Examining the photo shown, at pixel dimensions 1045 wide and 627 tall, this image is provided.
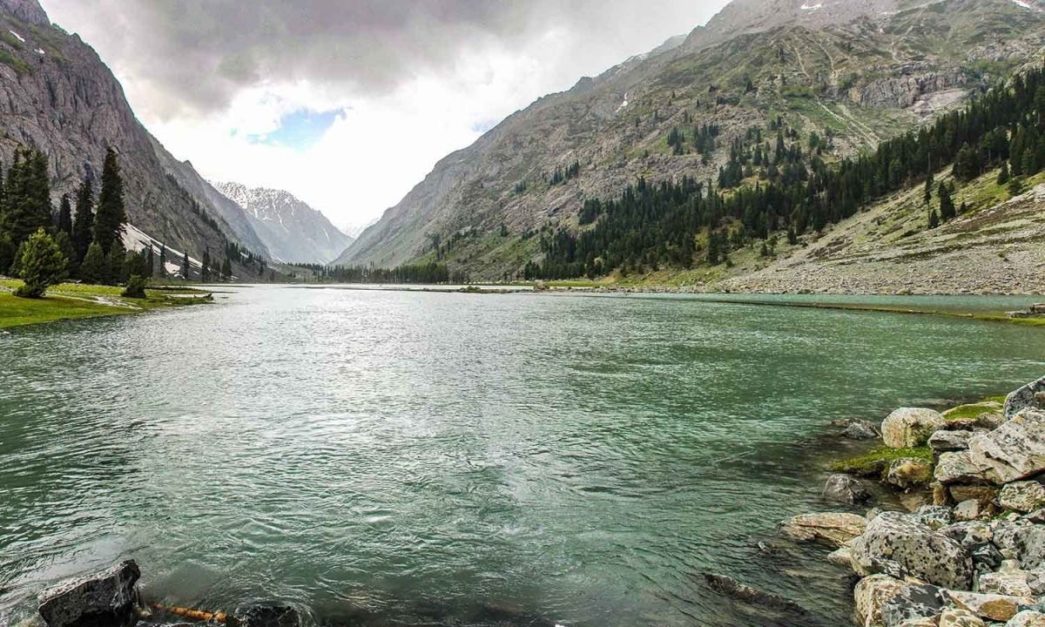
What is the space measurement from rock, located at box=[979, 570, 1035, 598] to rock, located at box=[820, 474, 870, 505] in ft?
21.4

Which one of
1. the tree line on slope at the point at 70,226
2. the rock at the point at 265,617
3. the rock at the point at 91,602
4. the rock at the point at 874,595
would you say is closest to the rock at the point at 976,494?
the rock at the point at 874,595

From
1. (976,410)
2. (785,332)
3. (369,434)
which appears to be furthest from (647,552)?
(785,332)

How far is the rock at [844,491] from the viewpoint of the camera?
18203 mm

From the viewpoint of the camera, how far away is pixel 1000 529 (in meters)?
13.4

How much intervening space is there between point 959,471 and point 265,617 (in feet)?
62.2

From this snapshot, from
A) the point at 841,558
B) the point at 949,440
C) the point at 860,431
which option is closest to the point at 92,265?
the point at 860,431

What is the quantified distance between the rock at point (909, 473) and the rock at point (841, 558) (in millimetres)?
6511

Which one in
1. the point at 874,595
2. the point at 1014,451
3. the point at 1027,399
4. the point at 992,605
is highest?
the point at 1027,399

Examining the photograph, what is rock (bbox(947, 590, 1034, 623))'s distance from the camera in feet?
32.2

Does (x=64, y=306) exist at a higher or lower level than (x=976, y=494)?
higher

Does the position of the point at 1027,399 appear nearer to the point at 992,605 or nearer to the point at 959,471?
the point at 959,471

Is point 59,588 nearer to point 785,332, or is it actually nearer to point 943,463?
point 943,463

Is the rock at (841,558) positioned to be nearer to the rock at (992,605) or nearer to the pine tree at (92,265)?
the rock at (992,605)

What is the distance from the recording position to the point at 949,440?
2022 centimetres
